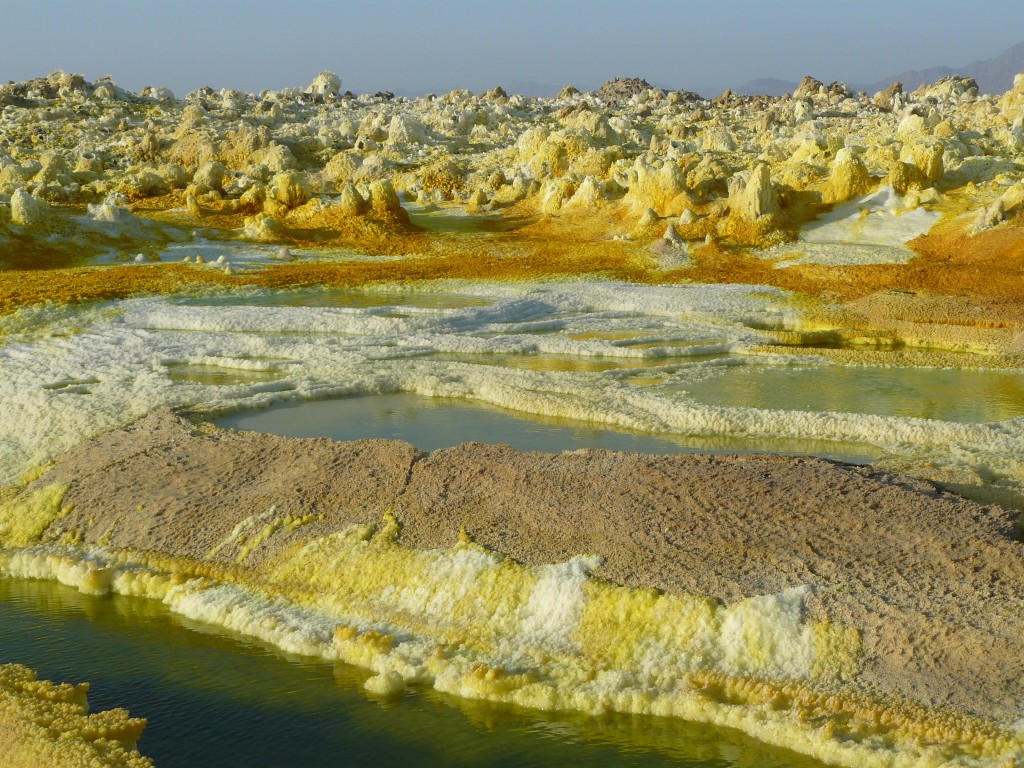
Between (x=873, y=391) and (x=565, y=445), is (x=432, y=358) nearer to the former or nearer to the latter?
(x=565, y=445)

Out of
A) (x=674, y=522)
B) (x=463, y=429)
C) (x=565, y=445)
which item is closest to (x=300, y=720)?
(x=674, y=522)

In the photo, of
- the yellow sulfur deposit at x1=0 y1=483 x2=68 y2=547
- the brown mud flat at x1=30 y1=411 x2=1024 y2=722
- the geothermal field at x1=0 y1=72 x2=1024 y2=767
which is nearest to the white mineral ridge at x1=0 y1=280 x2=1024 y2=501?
the geothermal field at x1=0 y1=72 x2=1024 y2=767

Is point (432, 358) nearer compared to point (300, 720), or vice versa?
point (300, 720)

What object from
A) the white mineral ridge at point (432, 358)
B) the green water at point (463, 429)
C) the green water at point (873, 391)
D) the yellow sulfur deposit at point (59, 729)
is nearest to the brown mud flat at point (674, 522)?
the green water at point (463, 429)

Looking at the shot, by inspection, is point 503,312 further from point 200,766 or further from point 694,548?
point 200,766

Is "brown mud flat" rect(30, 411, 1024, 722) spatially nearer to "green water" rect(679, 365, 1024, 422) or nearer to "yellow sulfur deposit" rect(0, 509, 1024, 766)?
"yellow sulfur deposit" rect(0, 509, 1024, 766)

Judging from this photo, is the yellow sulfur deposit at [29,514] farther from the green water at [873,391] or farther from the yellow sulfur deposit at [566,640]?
A: the green water at [873,391]
